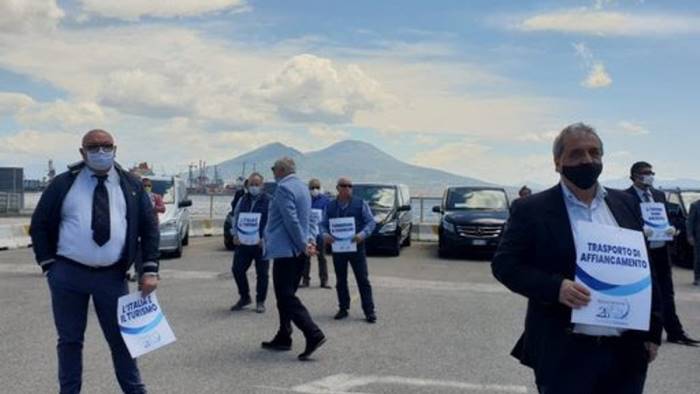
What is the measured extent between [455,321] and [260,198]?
3067 millimetres

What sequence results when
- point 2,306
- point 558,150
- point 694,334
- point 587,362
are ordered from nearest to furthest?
point 587,362 < point 558,150 < point 694,334 < point 2,306

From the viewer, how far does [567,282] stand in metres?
3.50

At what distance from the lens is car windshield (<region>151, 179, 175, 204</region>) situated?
19344 mm

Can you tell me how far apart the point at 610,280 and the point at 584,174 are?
492 millimetres

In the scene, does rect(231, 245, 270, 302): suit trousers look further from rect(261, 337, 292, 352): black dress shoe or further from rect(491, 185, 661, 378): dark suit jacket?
rect(491, 185, 661, 378): dark suit jacket

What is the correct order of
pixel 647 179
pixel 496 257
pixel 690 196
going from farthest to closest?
pixel 690 196
pixel 647 179
pixel 496 257

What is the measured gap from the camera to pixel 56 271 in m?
5.25

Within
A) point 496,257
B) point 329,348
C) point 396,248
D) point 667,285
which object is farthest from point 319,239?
point 496,257

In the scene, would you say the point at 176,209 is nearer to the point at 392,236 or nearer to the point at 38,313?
the point at 392,236

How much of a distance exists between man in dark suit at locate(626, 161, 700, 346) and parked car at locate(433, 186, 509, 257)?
31.7 ft

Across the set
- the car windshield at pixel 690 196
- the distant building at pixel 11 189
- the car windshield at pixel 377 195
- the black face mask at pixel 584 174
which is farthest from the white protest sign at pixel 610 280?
the distant building at pixel 11 189

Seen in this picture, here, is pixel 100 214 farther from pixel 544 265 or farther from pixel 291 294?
pixel 544 265

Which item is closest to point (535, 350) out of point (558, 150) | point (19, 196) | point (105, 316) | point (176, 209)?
point (558, 150)

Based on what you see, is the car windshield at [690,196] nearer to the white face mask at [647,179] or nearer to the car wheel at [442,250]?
the car wheel at [442,250]
